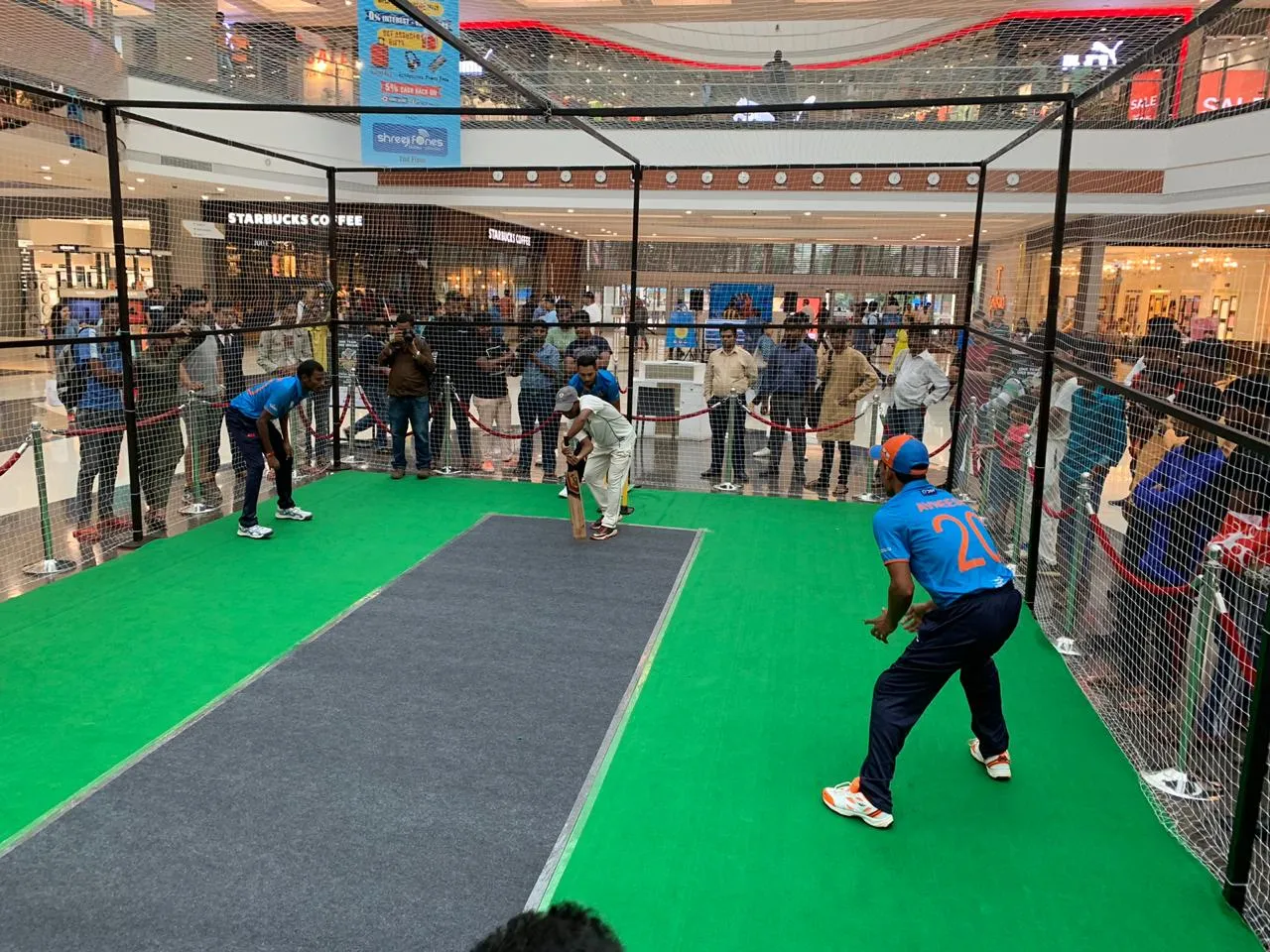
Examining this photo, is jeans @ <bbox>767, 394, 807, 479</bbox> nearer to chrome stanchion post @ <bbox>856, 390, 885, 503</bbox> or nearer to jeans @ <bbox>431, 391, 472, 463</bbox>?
chrome stanchion post @ <bbox>856, 390, 885, 503</bbox>

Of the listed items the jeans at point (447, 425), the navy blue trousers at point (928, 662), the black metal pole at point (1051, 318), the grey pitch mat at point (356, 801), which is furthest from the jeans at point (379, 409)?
the navy blue trousers at point (928, 662)

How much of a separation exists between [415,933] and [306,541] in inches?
216

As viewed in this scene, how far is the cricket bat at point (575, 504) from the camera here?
8.53 meters

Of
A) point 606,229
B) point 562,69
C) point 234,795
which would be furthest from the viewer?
point 606,229

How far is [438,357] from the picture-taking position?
12008 millimetres

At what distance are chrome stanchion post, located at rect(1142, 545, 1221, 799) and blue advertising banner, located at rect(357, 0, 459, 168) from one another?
23.2ft

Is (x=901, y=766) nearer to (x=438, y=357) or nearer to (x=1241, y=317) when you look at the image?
(x=1241, y=317)

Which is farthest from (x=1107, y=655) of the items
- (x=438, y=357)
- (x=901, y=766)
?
(x=438, y=357)

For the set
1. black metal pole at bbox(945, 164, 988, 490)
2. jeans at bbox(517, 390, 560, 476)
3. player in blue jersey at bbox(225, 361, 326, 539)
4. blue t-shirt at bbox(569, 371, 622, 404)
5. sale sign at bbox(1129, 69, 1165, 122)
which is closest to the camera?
sale sign at bbox(1129, 69, 1165, 122)

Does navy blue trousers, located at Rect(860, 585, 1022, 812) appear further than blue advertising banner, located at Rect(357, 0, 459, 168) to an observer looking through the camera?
No

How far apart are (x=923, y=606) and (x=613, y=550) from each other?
14.7ft

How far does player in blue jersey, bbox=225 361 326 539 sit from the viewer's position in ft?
26.0

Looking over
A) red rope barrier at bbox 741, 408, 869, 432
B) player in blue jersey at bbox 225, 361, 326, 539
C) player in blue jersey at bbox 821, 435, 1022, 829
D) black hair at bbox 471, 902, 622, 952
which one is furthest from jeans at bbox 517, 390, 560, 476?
black hair at bbox 471, 902, 622, 952

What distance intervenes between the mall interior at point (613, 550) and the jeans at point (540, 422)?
50 mm
